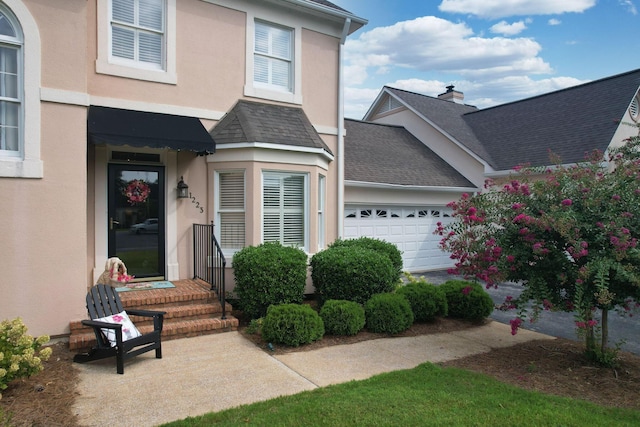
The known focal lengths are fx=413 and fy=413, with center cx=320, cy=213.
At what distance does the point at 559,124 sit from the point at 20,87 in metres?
15.9

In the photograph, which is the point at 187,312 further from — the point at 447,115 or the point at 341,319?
the point at 447,115

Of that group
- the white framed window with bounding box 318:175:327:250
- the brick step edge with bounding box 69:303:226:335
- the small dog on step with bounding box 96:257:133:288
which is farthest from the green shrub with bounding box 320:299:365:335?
the small dog on step with bounding box 96:257:133:288

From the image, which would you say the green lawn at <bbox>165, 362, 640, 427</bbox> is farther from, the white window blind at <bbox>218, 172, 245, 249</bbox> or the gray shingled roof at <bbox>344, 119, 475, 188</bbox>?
the gray shingled roof at <bbox>344, 119, 475, 188</bbox>

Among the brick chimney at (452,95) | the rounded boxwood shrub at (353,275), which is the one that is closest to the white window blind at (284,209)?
the rounded boxwood shrub at (353,275)

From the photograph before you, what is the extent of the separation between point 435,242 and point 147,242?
31.5ft

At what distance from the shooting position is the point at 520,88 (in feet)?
109

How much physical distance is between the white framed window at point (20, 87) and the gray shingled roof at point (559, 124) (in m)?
13.5

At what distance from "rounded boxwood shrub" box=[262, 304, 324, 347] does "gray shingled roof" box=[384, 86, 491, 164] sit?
435 inches

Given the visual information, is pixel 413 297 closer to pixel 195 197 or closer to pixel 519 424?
pixel 519 424

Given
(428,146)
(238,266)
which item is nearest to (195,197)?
(238,266)

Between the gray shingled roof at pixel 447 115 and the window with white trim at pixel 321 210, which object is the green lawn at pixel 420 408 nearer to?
the window with white trim at pixel 321 210

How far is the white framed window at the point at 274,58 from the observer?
29.9ft

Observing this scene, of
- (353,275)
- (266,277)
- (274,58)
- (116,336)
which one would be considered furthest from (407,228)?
(116,336)

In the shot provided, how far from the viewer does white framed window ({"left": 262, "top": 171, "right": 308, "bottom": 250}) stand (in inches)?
332
